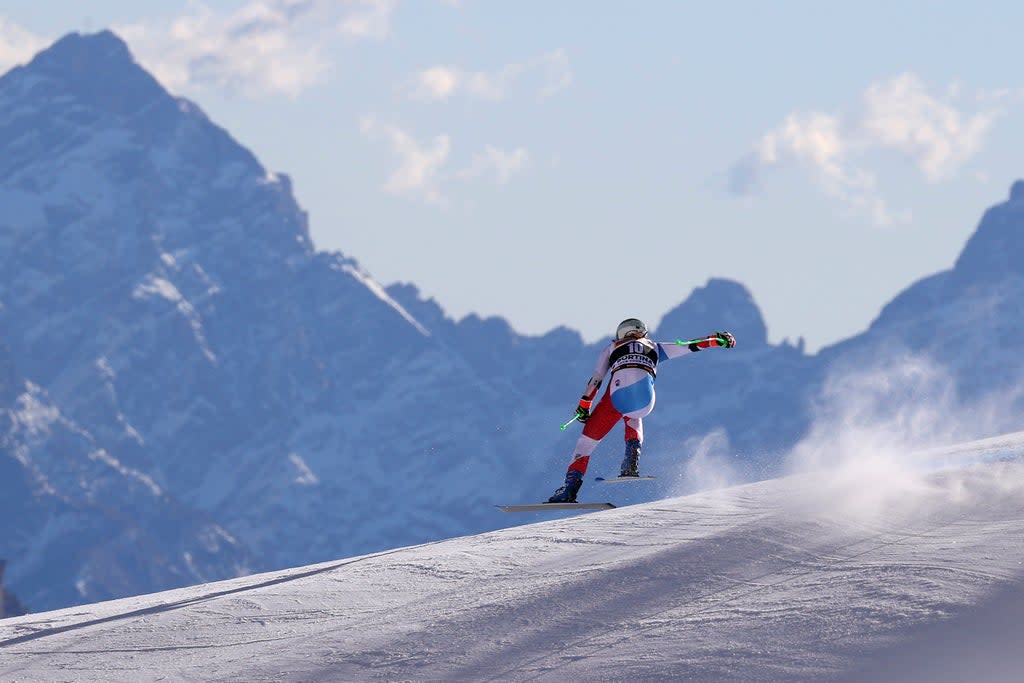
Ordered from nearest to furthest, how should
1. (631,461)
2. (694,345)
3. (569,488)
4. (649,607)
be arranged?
(649,607) < (694,345) < (631,461) < (569,488)

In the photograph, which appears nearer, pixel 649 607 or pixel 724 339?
pixel 649 607

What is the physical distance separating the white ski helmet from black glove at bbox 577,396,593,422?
0.94 metres

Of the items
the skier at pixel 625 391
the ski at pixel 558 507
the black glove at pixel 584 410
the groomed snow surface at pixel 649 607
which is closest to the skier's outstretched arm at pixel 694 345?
the skier at pixel 625 391

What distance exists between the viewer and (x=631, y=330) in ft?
78.0

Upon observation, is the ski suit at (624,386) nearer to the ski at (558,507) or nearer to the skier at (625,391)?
the skier at (625,391)

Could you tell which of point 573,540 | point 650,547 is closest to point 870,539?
point 650,547

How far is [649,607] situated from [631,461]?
29.7 ft

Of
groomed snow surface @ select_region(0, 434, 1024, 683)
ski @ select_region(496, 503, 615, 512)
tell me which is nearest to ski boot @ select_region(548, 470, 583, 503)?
ski @ select_region(496, 503, 615, 512)

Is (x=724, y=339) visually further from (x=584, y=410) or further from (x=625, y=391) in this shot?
(x=584, y=410)

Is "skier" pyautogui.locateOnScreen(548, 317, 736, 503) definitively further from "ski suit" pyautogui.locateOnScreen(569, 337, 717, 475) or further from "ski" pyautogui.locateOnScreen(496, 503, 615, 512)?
"ski" pyautogui.locateOnScreen(496, 503, 615, 512)

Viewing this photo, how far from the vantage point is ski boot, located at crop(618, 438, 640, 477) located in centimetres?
2372

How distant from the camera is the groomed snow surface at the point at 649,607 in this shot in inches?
515

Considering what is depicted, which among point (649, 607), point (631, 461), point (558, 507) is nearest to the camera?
point (649, 607)

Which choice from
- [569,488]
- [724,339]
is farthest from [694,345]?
[569,488]
